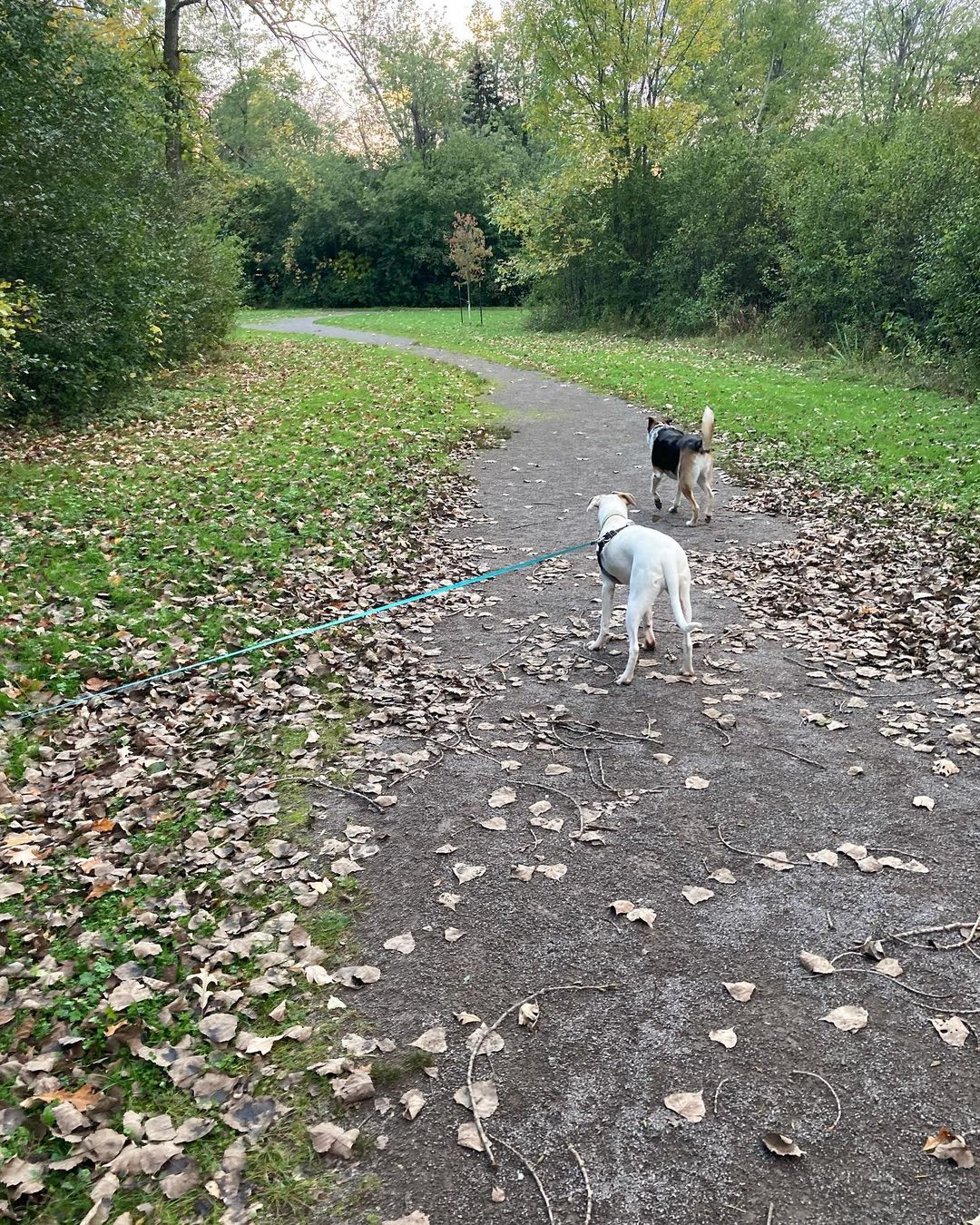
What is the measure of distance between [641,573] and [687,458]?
4088mm

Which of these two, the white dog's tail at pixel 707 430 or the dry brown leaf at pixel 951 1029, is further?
the white dog's tail at pixel 707 430

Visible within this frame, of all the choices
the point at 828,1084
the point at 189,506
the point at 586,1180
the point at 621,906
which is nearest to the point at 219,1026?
the point at 586,1180

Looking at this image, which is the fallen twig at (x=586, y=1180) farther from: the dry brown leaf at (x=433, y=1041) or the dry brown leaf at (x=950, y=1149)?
the dry brown leaf at (x=950, y=1149)

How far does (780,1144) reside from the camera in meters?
2.57

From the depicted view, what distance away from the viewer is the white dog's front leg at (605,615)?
6.04 m

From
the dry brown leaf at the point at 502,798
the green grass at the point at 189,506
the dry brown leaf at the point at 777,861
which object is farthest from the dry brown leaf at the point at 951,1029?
the green grass at the point at 189,506

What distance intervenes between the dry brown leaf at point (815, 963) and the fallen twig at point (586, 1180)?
4.22ft

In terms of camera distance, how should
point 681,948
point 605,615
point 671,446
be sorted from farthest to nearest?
1. point 671,446
2. point 605,615
3. point 681,948

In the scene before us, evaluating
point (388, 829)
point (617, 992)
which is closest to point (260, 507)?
point (388, 829)

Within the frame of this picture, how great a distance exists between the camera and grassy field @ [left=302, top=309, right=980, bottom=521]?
10.2 m

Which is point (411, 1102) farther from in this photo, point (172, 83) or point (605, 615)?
point (172, 83)

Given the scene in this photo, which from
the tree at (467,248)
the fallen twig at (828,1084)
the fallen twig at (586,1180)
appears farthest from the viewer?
the tree at (467,248)

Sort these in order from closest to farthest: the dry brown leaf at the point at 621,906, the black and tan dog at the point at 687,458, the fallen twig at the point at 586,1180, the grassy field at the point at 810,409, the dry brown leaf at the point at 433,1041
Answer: the fallen twig at the point at 586,1180
the dry brown leaf at the point at 433,1041
the dry brown leaf at the point at 621,906
the black and tan dog at the point at 687,458
the grassy field at the point at 810,409

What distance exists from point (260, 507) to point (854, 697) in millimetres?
6914
